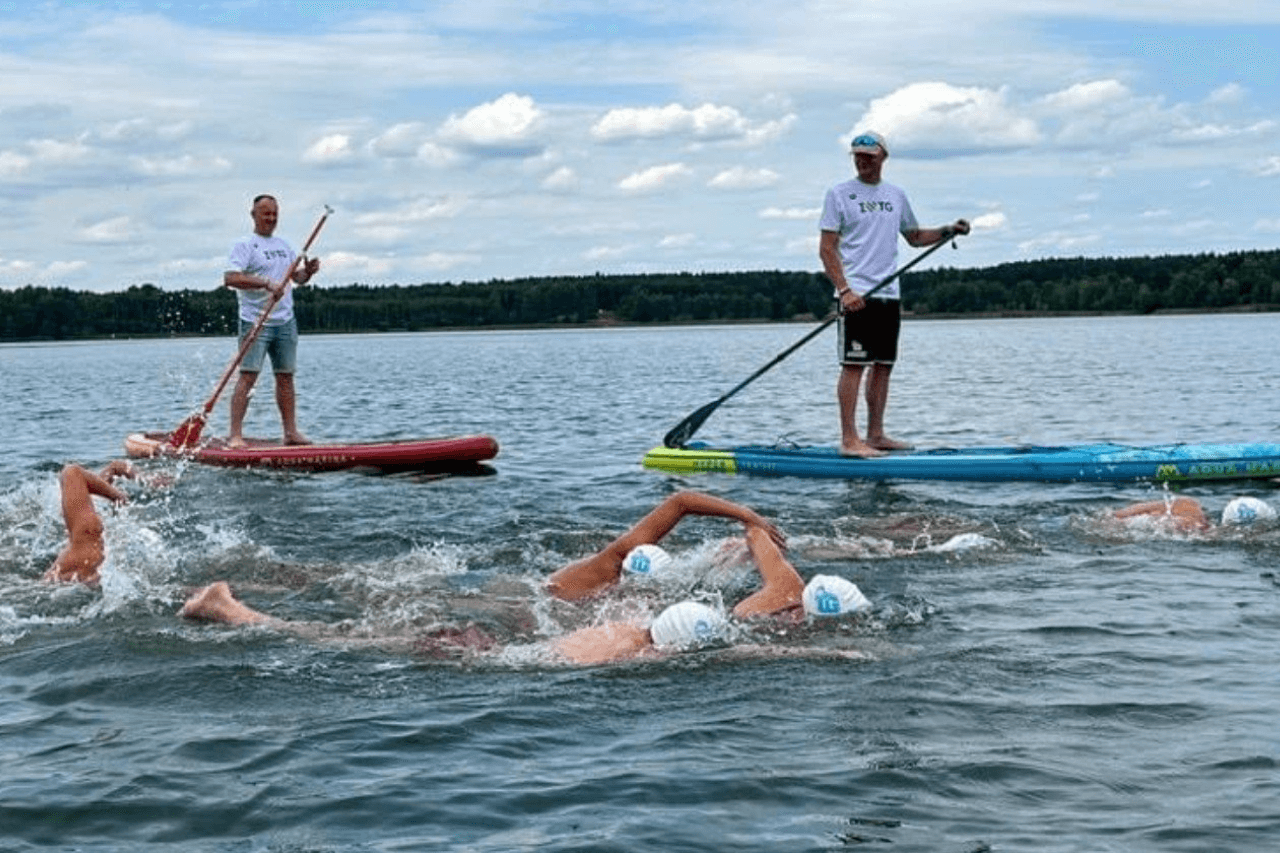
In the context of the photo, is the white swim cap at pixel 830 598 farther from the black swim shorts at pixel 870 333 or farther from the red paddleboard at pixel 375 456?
the red paddleboard at pixel 375 456

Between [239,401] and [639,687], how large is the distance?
9.79 metres

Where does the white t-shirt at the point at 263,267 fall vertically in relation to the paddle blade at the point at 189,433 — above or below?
above

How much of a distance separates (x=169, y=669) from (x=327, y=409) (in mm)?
24183

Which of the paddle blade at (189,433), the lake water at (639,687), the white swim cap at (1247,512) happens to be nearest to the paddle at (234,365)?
the paddle blade at (189,433)

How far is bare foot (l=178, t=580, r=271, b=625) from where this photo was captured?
8.84 meters

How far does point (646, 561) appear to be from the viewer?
9.34 meters

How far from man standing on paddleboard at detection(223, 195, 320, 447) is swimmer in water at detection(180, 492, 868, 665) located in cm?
679

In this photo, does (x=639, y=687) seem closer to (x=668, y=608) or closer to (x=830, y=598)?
(x=668, y=608)

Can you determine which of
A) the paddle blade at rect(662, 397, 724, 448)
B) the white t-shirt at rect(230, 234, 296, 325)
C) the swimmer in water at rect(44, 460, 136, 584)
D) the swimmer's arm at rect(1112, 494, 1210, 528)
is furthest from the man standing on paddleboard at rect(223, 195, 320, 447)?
the swimmer's arm at rect(1112, 494, 1210, 528)

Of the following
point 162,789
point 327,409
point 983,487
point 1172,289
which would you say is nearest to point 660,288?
point 1172,289

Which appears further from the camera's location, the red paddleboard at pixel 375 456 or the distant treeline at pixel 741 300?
the distant treeline at pixel 741 300

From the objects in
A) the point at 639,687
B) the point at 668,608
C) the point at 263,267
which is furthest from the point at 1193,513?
the point at 263,267

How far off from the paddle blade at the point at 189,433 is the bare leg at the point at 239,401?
0.31m

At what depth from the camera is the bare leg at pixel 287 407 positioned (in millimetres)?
16797
